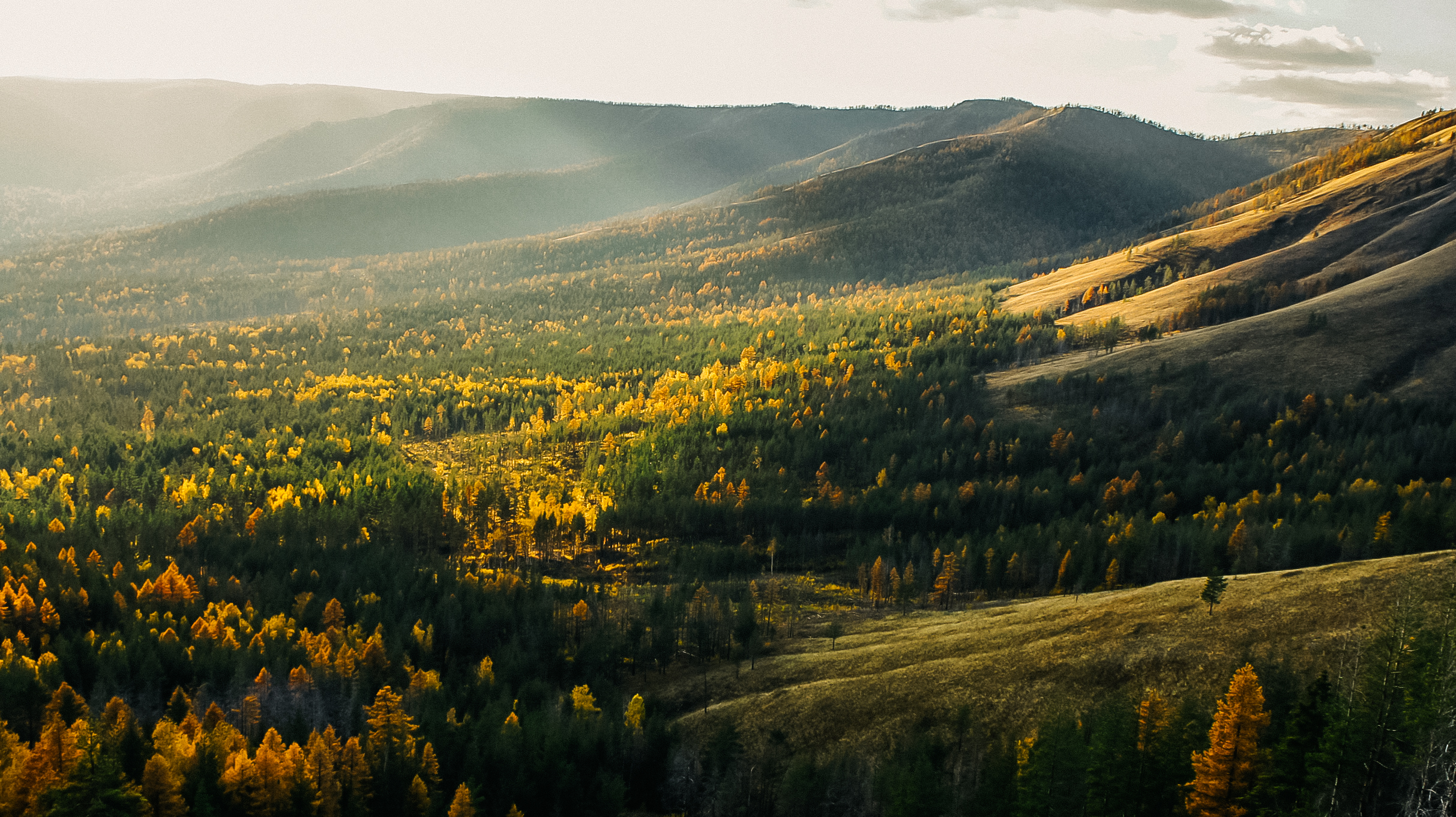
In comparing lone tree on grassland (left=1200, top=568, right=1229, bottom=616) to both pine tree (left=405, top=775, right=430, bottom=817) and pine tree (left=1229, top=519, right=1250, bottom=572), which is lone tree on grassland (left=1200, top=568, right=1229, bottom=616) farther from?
pine tree (left=405, top=775, right=430, bottom=817)

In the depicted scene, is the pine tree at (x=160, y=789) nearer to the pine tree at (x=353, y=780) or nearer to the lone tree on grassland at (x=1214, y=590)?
the pine tree at (x=353, y=780)

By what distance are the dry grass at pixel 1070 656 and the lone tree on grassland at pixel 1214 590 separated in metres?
1.01

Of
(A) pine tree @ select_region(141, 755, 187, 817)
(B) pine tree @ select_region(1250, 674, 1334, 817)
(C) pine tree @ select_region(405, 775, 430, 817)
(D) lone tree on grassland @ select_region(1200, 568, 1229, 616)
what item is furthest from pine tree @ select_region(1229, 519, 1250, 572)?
(A) pine tree @ select_region(141, 755, 187, 817)

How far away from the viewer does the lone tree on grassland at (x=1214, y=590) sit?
115m

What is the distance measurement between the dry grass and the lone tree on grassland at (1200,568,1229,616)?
1.01 meters

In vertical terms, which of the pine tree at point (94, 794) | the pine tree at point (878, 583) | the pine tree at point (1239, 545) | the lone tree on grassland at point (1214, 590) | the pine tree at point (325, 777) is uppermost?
the pine tree at point (94, 794)

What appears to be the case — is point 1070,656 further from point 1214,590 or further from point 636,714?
point 636,714

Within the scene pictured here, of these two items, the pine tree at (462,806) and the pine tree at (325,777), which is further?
the pine tree at (325,777)

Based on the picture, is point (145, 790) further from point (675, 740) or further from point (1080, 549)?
point (1080, 549)

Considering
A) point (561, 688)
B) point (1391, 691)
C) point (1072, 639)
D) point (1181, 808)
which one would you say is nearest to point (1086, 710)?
point (1072, 639)

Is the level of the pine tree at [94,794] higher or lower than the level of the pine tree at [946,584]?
higher

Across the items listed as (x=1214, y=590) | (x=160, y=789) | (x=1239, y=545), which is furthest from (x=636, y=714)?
(x=1239, y=545)

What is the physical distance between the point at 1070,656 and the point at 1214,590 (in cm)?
1912

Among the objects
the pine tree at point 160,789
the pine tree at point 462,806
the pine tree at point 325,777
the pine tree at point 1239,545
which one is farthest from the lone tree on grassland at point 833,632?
the pine tree at point 160,789
